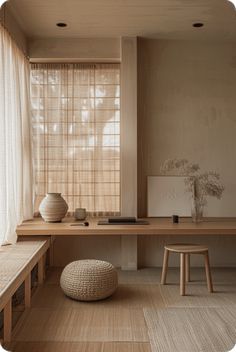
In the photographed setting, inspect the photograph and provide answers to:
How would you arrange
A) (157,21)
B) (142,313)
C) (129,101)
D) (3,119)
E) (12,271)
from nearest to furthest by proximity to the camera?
1. (12,271)
2. (142,313)
3. (3,119)
4. (157,21)
5. (129,101)

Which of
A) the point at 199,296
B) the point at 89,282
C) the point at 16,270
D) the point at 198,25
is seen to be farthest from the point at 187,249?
the point at 198,25

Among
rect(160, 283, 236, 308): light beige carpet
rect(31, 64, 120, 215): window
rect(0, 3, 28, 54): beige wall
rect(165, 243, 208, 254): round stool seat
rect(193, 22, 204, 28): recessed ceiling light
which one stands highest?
rect(193, 22, 204, 28): recessed ceiling light

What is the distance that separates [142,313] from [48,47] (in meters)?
3.18

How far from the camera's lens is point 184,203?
16.9 ft

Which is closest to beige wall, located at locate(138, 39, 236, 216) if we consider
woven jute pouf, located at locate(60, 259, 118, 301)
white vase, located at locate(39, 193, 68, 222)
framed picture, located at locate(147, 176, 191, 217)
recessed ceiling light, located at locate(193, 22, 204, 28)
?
framed picture, located at locate(147, 176, 191, 217)

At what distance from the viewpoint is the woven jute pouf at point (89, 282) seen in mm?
3723

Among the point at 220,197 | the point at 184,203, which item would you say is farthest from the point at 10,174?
the point at 220,197

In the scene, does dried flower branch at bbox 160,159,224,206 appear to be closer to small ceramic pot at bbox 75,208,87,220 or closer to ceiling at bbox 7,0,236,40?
small ceramic pot at bbox 75,208,87,220

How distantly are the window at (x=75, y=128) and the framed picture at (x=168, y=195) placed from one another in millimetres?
433

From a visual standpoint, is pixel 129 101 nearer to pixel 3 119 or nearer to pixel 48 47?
pixel 48 47

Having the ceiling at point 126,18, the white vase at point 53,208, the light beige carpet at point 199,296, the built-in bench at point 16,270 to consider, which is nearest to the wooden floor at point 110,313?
the light beige carpet at point 199,296

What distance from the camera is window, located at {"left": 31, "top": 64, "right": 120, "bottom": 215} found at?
16.9 ft

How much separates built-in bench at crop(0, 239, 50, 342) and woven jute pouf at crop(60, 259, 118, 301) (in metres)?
0.34

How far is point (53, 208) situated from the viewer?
4707 millimetres
